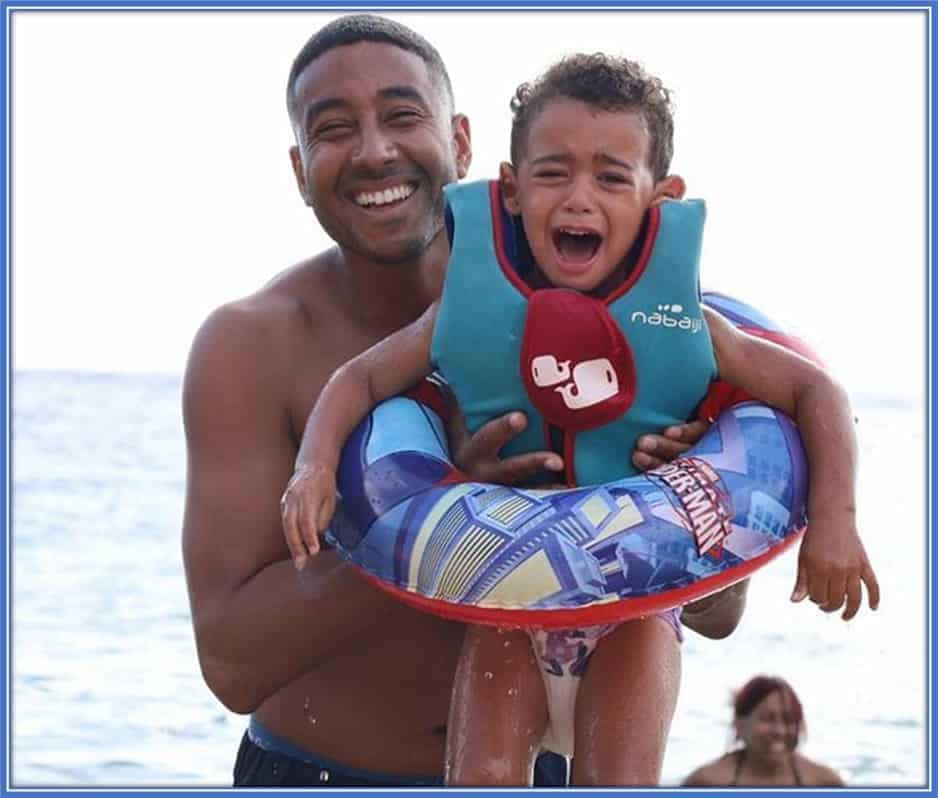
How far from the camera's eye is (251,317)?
149 inches

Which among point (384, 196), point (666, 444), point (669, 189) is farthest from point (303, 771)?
point (669, 189)

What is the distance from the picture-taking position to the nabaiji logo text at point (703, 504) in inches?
123

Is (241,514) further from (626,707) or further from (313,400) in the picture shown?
(626,707)

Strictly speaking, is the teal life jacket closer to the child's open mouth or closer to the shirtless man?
the child's open mouth

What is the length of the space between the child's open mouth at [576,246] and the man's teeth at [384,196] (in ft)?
1.62

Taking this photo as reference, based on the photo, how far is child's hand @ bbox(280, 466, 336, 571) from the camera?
123 inches

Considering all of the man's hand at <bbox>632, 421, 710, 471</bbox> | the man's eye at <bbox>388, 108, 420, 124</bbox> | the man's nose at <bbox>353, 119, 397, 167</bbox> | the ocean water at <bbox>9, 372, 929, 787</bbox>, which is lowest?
the ocean water at <bbox>9, 372, 929, 787</bbox>

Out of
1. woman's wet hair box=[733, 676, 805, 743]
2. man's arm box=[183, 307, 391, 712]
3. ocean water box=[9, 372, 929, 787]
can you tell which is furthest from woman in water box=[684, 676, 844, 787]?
ocean water box=[9, 372, 929, 787]

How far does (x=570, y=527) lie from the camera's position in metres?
3.08

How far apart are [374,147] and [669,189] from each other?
61 centimetres

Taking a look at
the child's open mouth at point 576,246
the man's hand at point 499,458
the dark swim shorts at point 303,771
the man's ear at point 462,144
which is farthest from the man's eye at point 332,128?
the dark swim shorts at point 303,771

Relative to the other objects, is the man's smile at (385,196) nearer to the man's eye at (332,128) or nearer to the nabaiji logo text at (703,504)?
the man's eye at (332,128)

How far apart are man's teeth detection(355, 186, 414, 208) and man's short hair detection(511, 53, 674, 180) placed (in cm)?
Result: 35

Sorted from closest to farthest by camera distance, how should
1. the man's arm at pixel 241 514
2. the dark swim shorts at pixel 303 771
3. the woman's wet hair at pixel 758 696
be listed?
the man's arm at pixel 241 514 < the dark swim shorts at pixel 303 771 < the woman's wet hair at pixel 758 696
